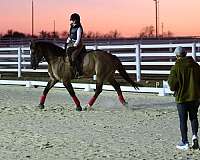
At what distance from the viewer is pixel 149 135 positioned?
10.0m

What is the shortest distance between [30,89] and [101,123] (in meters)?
10.9

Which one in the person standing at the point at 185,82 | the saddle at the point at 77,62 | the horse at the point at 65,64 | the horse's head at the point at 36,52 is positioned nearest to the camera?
the person standing at the point at 185,82

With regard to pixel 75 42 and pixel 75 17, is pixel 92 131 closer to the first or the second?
pixel 75 42

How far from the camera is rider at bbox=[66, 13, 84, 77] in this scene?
14.1 metres

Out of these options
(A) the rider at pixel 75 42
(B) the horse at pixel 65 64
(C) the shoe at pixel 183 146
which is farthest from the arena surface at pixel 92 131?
(A) the rider at pixel 75 42

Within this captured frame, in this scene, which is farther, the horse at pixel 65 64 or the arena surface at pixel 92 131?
the horse at pixel 65 64

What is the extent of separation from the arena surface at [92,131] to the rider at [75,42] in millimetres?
1227

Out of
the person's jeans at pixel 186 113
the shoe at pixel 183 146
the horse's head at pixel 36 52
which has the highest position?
the horse's head at pixel 36 52

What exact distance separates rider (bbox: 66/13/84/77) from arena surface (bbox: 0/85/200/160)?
123 centimetres

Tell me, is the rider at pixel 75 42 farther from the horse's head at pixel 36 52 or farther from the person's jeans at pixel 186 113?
the person's jeans at pixel 186 113

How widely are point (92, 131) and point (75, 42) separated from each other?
4.29 m

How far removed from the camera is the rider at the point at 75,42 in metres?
14.1

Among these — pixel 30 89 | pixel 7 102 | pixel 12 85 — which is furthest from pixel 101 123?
pixel 12 85

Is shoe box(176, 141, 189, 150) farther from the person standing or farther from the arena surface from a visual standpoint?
the arena surface
